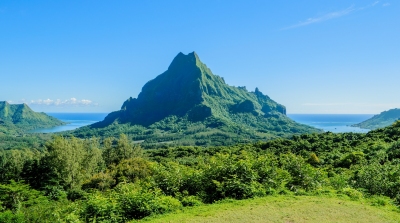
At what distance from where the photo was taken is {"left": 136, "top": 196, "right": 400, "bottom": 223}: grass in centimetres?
1118

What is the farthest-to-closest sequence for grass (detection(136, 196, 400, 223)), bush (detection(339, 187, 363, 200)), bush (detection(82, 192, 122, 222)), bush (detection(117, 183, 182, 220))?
1. bush (detection(339, 187, 363, 200))
2. bush (detection(117, 183, 182, 220))
3. bush (detection(82, 192, 122, 222))
4. grass (detection(136, 196, 400, 223))

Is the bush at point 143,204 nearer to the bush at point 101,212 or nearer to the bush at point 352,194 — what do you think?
the bush at point 101,212

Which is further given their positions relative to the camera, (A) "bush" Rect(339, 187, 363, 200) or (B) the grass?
(A) "bush" Rect(339, 187, 363, 200)

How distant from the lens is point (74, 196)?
99.4ft

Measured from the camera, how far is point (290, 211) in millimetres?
12008

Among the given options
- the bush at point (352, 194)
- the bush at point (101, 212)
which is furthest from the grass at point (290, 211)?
the bush at point (101, 212)

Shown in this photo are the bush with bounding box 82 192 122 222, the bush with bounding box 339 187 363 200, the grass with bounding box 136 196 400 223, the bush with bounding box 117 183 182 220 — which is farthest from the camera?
the bush with bounding box 339 187 363 200

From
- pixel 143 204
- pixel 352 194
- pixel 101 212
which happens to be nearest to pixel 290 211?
pixel 352 194

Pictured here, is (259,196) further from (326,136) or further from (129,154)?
(326,136)

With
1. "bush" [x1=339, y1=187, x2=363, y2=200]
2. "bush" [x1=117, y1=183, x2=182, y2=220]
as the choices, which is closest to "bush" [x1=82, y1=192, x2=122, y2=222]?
"bush" [x1=117, y1=183, x2=182, y2=220]

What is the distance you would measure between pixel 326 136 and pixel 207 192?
158 feet

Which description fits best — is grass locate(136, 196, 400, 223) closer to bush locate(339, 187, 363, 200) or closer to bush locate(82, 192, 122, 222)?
bush locate(339, 187, 363, 200)

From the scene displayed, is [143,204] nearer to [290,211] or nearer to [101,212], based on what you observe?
[101,212]

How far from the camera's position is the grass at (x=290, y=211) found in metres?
11.2
